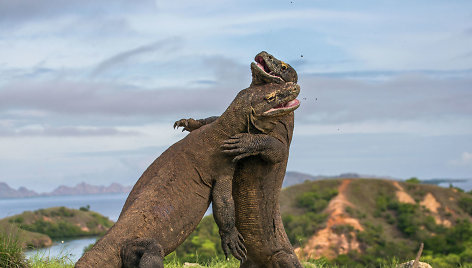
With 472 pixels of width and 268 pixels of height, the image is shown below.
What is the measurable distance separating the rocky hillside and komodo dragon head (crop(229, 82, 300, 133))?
68.4 feet

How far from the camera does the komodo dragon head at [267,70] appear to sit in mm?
8125

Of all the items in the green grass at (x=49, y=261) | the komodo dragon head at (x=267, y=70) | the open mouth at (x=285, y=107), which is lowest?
the green grass at (x=49, y=261)

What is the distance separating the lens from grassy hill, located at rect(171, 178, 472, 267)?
28.7 meters

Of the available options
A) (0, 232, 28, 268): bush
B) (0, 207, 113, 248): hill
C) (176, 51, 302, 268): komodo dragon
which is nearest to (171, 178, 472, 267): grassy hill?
(0, 207, 113, 248): hill

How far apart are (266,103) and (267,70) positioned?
25.2 inches

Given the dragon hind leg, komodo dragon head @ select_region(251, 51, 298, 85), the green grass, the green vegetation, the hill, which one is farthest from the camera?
the green vegetation

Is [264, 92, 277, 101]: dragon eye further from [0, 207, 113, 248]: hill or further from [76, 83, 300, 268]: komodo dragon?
[0, 207, 113, 248]: hill

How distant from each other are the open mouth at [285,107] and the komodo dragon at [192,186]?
14mm

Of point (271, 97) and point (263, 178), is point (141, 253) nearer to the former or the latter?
point (263, 178)

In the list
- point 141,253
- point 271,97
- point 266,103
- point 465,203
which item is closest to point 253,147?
point 266,103

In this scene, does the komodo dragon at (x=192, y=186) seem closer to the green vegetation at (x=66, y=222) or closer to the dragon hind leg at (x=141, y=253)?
the dragon hind leg at (x=141, y=253)

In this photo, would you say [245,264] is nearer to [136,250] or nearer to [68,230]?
[136,250]

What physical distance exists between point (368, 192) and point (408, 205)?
2.42 metres

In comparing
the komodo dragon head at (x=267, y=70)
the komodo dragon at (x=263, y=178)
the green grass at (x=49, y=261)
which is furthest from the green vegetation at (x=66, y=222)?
the komodo dragon head at (x=267, y=70)
